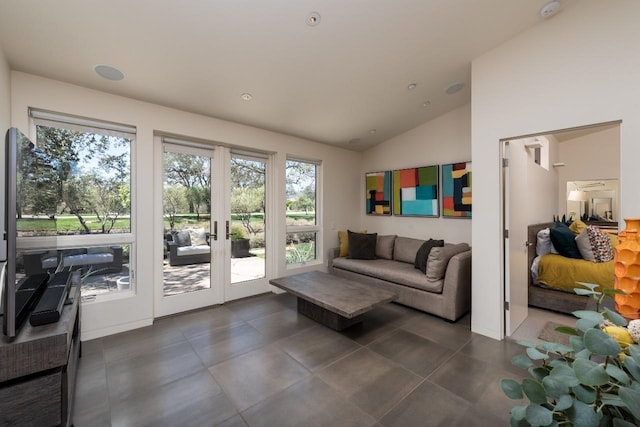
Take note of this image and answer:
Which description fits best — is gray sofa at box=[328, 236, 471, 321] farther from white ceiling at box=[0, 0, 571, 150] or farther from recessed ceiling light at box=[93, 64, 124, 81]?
recessed ceiling light at box=[93, 64, 124, 81]

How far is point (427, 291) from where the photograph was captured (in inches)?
134

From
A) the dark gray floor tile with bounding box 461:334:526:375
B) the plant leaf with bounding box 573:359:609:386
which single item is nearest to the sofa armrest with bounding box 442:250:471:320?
the dark gray floor tile with bounding box 461:334:526:375

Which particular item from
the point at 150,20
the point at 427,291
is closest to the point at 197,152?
the point at 150,20

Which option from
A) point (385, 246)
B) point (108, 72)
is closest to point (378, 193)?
point (385, 246)

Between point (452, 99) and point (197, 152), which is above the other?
point (452, 99)

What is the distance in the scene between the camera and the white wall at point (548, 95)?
2.05 metres

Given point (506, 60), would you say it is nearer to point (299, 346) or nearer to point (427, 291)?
point (427, 291)

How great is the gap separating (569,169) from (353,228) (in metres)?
4.75

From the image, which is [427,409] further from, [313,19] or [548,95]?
[313,19]

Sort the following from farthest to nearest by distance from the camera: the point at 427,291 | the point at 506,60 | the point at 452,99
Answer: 1. the point at 452,99
2. the point at 427,291
3. the point at 506,60

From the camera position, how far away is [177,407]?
1.84m

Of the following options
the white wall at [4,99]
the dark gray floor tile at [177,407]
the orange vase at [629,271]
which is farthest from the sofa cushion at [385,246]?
the white wall at [4,99]

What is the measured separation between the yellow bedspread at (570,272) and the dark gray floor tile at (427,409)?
2673mm

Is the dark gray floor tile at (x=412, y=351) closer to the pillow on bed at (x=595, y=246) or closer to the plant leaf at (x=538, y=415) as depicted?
the plant leaf at (x=538, y=415)
